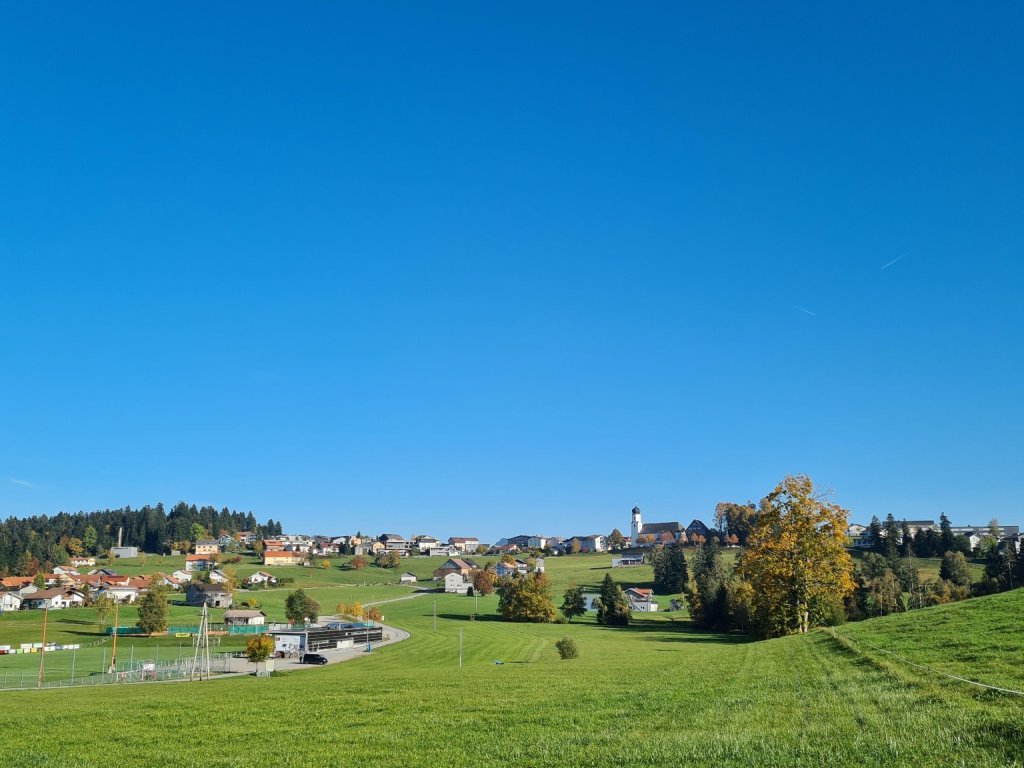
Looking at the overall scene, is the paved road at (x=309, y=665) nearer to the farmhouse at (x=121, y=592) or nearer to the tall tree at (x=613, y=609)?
the tall tree at (x=613, y=609)

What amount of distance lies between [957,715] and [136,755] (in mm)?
17165

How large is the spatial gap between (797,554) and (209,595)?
510 feet

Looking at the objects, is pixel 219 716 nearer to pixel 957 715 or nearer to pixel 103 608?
pixel 957 715

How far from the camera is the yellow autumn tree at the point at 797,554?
57.6 metres

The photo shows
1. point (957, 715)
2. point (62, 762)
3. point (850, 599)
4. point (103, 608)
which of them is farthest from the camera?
point (103, 608)

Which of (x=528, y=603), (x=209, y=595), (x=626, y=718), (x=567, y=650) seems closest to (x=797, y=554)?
(x=567, y=650)

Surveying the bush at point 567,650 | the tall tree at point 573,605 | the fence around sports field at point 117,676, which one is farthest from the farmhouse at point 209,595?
the bush at point 567,650

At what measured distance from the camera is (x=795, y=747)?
43.7 ft

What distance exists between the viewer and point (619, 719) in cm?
1844

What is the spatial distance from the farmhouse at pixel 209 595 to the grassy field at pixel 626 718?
15315 centimetres

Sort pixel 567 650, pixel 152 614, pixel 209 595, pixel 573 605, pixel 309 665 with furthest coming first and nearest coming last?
pixel 209 595 → pixel 573 605 → pixel 152 614 → pixel 309 665 → pixel 567 650

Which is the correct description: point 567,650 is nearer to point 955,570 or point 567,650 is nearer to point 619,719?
point 619,719

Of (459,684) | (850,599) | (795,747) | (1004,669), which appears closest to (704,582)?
(850,599)

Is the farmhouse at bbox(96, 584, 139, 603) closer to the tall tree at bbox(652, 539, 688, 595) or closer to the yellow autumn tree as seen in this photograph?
the tall tree at bbox(652, 539, 688, 595)
